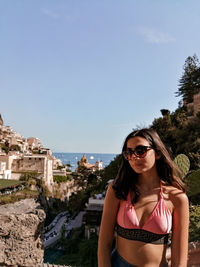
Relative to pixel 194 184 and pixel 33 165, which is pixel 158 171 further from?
Answer: pixel 33 165

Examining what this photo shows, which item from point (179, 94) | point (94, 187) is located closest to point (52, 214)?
point (94, 187)

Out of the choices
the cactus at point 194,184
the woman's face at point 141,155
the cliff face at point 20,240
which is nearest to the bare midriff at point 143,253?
the woman's face at point 141,155

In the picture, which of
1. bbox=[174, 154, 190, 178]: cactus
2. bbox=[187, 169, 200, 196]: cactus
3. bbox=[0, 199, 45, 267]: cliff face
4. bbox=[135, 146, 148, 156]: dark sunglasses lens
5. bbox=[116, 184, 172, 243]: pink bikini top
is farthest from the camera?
bbox=[0, 199, 45, 267]: cliff face

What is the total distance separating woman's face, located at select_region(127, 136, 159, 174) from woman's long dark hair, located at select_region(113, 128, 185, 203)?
4cm

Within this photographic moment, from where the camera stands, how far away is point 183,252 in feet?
4.74

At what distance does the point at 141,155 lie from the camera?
1.49 m

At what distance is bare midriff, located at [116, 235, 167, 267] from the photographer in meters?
1.40

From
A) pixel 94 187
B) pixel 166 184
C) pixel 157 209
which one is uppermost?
pixel 166 184

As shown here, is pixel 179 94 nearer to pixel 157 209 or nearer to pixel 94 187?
pixel 94 187

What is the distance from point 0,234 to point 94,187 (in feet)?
36.8

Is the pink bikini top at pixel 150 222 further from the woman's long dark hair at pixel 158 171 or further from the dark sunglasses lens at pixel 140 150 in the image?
the dark sunglasses lens at pixel 140 150

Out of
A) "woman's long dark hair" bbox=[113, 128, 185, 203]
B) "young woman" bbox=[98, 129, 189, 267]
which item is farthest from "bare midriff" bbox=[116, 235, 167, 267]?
"woman's long dark hair" bbox=[113, 128, 185, 203]

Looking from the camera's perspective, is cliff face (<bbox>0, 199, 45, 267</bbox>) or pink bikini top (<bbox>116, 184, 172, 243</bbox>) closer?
pink bikini top (<bbox>116, 184, 172, 243</bbox>)

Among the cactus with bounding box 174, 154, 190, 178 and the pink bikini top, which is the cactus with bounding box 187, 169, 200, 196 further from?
the pink bikini top
